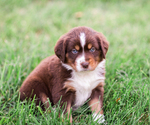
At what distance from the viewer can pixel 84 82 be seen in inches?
122

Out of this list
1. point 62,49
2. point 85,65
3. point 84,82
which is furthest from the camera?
point 84,82

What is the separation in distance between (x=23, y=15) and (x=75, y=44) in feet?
15.7

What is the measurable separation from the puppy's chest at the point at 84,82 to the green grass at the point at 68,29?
0.21 m

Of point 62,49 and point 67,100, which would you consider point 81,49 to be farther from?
point 67,100

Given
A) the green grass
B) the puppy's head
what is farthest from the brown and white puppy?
the green grass

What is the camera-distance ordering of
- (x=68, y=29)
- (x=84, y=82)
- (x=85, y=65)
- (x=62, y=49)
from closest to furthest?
1. (x=85, y=65)
2. (x=62, y=49)
3. (x=84, y=82)
4. (x=68, y=29)

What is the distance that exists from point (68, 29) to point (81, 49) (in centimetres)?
354

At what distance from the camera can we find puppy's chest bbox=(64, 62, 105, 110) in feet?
10.1

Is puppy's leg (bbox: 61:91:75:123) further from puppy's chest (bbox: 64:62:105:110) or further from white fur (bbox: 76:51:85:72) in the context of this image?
white fur (bbox: 76:51:85:72)

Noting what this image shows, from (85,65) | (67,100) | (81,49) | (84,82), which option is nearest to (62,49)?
(81,49)

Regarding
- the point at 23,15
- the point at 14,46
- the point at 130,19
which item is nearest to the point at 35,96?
the point at 14,46

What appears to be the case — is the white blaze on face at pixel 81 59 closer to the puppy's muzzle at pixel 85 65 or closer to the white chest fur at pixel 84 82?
the puppy's muzzle at pixel 85 65

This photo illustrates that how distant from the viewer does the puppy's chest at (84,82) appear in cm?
307

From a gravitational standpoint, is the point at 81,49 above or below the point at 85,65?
above
